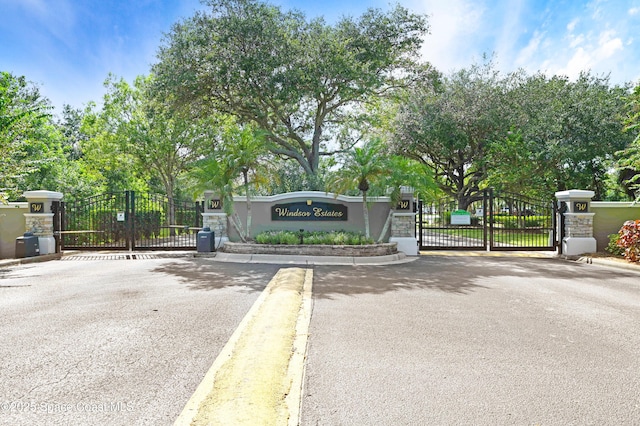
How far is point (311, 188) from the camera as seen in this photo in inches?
780

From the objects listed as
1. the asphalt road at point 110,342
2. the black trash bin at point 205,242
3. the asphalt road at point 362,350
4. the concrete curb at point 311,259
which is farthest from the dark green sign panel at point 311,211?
the asphalt road at point 362,350

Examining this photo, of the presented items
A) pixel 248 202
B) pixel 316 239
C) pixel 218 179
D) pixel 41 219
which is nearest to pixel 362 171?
pixel 316 239

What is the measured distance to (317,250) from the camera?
484 inches

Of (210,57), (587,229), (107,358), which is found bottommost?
(107,358)

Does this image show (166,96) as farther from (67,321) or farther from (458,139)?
(458,139)

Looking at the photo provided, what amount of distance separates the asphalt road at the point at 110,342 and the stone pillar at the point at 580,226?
439 inches

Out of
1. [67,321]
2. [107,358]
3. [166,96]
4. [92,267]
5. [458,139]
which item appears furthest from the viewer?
[458,139]

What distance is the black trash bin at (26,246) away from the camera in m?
12.7

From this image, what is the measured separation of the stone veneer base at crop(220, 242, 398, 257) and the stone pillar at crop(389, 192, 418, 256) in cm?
121

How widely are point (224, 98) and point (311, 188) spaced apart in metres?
6.25

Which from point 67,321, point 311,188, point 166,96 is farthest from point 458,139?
point 67,321

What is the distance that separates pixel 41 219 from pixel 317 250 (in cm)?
962

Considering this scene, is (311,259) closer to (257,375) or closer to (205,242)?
(205,242)

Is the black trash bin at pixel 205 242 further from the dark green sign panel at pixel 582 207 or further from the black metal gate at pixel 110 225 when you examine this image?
the dark green sign panel at pixel 582 207
